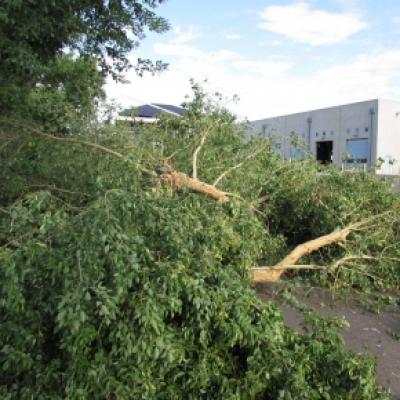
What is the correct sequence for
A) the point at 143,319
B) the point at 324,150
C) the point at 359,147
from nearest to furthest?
the point at 143,319, the point at 359,147, the point at 324,150

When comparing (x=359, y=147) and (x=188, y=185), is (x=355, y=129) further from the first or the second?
(x=188, y=185)

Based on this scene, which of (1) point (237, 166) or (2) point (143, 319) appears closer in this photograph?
(2) point (143, 319)

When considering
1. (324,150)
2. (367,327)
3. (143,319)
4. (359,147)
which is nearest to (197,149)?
(367,327)

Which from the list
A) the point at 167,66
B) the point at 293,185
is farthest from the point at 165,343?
the point at 167,66

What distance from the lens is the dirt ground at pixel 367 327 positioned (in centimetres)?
379

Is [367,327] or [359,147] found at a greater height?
[359,147]

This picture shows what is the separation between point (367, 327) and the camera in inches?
189

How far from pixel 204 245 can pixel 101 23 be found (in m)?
4.75

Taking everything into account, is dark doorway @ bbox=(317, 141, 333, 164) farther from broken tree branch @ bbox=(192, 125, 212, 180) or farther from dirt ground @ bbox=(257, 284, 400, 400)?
dirt ground @ bbox=(257, 284, 400, 400)

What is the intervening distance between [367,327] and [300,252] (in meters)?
1.29

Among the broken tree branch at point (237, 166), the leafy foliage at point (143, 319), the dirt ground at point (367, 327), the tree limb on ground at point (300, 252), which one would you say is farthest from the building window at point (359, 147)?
the leafy foliage at point (143, 319)

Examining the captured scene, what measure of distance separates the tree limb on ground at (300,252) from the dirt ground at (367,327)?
0.28 meters

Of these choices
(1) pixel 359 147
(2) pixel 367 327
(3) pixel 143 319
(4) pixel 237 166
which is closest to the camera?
(3) pixel 143 319

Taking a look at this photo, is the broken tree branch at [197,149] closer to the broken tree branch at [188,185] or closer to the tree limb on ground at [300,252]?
the broken tree branch at [188,185]
